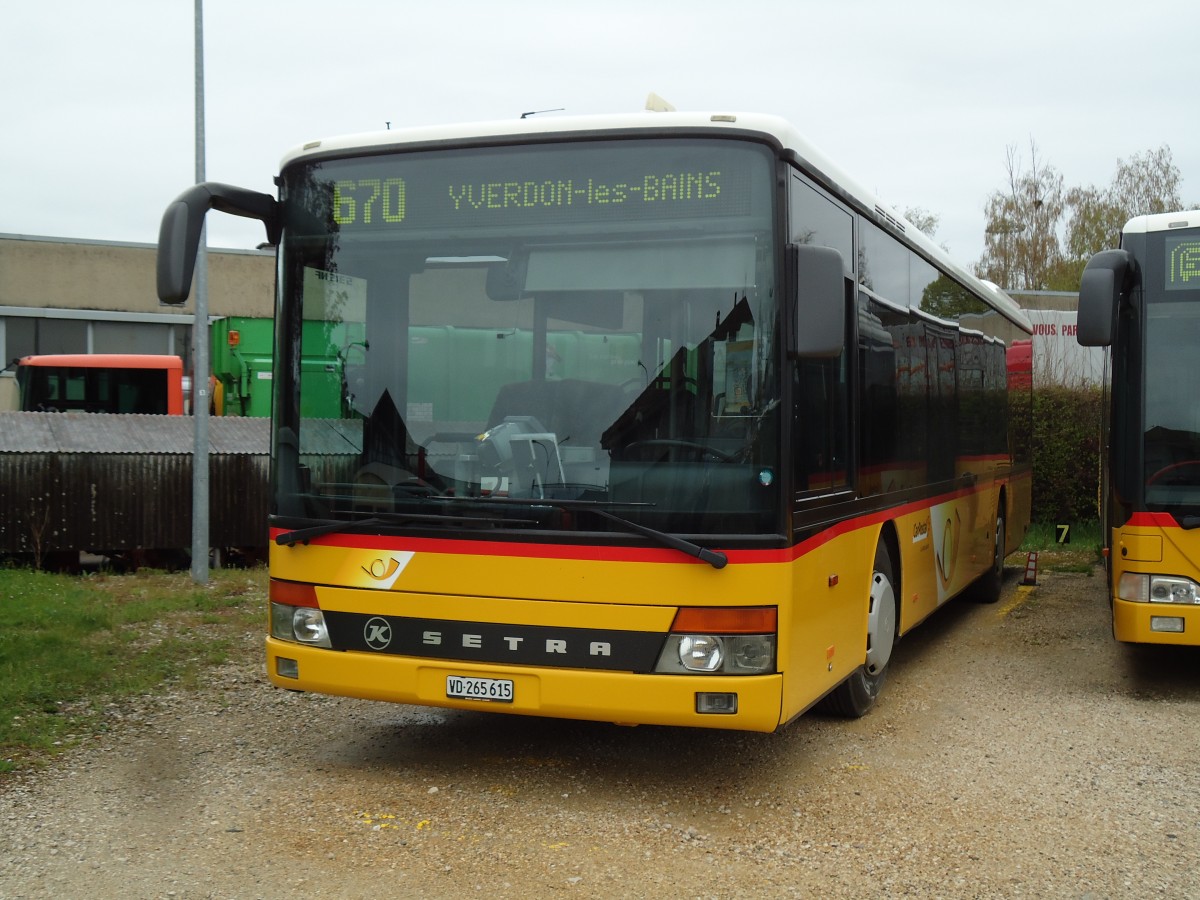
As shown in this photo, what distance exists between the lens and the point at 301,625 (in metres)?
5.87

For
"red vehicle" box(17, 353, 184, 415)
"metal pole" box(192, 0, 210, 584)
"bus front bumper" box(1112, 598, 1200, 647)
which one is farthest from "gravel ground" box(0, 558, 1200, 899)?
"red vehicle" box(17, 353, 184, 415)

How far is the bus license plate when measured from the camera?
5.48 meters

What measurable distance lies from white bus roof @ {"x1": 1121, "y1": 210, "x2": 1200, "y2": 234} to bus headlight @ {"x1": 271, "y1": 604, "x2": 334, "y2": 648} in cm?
548

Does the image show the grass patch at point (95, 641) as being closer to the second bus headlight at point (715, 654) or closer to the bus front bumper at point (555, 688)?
Result: the bus front bumper at point (555, 688)

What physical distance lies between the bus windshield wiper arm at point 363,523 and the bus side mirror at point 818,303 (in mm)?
1392

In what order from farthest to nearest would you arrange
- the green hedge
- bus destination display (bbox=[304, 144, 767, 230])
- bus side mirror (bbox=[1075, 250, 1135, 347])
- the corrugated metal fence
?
the green hedge < the corrugated metal fence < bus side mirror (bbox=[1075, 250, 1135, 347]) < bus destination display (bbox=[304, 144, 767, 230])

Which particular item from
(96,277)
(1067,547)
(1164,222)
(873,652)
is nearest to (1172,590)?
(873,652)

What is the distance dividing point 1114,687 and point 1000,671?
Answer: 0.81 metres

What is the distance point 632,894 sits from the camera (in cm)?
455

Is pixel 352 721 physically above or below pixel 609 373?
below

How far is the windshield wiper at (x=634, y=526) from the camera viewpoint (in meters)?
5.17

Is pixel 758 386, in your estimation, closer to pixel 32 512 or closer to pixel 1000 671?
pixel 1000 671

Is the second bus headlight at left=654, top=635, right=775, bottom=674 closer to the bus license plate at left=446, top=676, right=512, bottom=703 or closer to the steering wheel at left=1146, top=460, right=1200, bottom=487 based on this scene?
the bus license plate at left=446, top=676, right=512, bottom=703

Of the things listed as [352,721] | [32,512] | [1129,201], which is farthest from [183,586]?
[1129,201]
